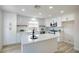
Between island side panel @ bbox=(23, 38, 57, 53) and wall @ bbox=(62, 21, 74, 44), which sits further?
wall @ bbox=(62, 21, 74, 44)

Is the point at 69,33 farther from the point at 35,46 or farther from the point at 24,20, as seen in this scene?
the point at 24,20

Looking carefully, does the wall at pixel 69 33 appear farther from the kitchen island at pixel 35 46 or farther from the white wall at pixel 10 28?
the white wall at pixel 10 28

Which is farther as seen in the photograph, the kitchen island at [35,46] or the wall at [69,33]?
the wall at [69,33]

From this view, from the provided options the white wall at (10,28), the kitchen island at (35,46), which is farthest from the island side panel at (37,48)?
the white wall at (10,28)

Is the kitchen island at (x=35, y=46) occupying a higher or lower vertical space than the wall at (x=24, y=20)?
lower

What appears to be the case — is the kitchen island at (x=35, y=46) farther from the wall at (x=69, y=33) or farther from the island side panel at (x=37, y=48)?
the wall at (x=69, y=33)

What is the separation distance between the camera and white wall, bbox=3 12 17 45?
1132 millimetres

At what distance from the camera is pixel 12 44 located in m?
1.21

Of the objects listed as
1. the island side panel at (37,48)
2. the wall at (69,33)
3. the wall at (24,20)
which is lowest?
the island side panel at (37,48)

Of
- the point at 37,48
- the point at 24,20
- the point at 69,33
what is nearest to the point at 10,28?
the point at 24,20

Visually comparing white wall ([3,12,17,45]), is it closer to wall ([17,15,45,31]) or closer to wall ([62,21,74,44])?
wall ([17,15,45,31])

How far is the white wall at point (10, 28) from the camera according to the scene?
1132mm

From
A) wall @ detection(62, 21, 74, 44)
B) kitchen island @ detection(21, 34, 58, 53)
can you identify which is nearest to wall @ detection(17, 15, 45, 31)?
kitchen island @ detection(21, 34, 58, 53)

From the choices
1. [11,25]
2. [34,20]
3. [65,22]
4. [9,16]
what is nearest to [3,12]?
[9,16]
